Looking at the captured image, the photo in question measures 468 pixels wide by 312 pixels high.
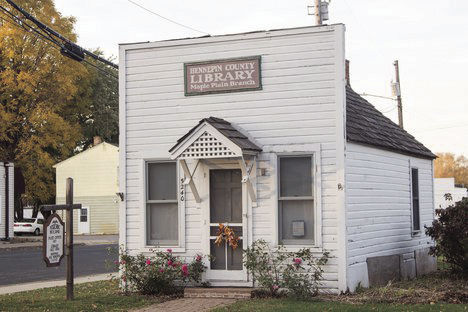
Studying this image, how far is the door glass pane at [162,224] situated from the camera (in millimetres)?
14258

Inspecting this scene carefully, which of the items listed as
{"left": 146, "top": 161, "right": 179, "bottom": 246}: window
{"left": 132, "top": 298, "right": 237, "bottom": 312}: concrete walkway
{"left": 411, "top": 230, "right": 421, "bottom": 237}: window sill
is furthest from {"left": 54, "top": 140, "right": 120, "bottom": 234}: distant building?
{"left": 132, "top": 298, "right": 237, "bottom": 312}: concrete walkway

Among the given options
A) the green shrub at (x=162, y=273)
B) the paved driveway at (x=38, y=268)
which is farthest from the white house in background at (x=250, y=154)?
the paved driveway at (x=38, y=268)

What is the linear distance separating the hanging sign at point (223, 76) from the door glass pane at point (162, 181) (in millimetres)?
1578

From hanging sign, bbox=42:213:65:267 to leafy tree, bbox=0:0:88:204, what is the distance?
96.0 feet

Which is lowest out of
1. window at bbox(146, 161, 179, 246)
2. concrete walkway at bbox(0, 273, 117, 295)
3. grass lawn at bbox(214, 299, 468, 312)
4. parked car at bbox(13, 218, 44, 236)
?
concrete walkway at bbox(0, 273, 117, 295)

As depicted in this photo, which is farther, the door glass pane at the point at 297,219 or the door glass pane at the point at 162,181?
the door glass pane at the point at 162,181

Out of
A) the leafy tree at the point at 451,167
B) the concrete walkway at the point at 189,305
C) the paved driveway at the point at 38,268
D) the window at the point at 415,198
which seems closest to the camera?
the concrete walkway at the point at 189,305

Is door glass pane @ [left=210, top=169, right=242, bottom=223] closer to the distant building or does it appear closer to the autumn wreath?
the autumn wreath

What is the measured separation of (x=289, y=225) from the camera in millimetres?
13391

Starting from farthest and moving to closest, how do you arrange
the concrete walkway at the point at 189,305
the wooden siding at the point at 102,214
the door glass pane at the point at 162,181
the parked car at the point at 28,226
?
the wooden siding at the point at 102,214, the parked car at the point at 28,226, the door glass pane at the point at 162,181, the concrete walkway at the point at 189,305

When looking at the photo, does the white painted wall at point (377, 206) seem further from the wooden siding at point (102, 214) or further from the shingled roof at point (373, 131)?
the wooden siding at point (102, 214)

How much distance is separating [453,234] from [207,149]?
19.6ft

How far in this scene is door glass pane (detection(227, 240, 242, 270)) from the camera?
13.6m

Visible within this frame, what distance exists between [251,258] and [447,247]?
5.01 meters
